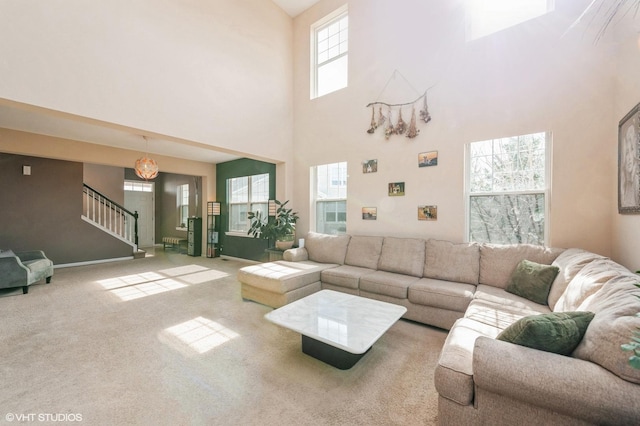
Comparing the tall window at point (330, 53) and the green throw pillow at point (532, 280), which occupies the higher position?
the tall window at point (330, 53)

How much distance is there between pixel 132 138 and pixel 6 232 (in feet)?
10.7

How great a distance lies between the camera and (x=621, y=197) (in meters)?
2.39

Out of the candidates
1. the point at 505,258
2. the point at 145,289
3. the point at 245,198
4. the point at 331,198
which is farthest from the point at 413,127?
the point at 145,289

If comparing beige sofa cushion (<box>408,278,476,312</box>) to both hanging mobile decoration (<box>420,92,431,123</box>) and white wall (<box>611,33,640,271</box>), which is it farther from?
hanging mobile decoration (<box>420,92,431,123</box>)

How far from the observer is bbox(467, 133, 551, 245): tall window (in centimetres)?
305

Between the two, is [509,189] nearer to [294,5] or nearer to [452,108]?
[452,108]

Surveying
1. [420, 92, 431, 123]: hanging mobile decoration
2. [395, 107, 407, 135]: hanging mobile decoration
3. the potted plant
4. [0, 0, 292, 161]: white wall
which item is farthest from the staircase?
[420, 92, 431, 123]: hanging mobile decoration

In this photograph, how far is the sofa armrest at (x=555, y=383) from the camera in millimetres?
1032

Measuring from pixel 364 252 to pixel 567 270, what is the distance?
222cm

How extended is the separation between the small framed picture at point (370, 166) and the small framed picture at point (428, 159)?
69 centimetres

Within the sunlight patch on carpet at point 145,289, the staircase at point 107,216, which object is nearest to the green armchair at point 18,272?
the sunlight patch on carpet at point 145,289

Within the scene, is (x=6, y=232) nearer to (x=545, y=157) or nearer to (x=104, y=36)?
(x=104, y=36)

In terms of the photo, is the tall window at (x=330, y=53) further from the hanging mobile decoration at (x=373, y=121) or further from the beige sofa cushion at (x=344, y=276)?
the beige sofa cushion at (x=344, y=276)

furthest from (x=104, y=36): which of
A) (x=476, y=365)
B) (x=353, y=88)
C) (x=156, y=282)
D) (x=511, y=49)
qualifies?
(x=511, y=49)
